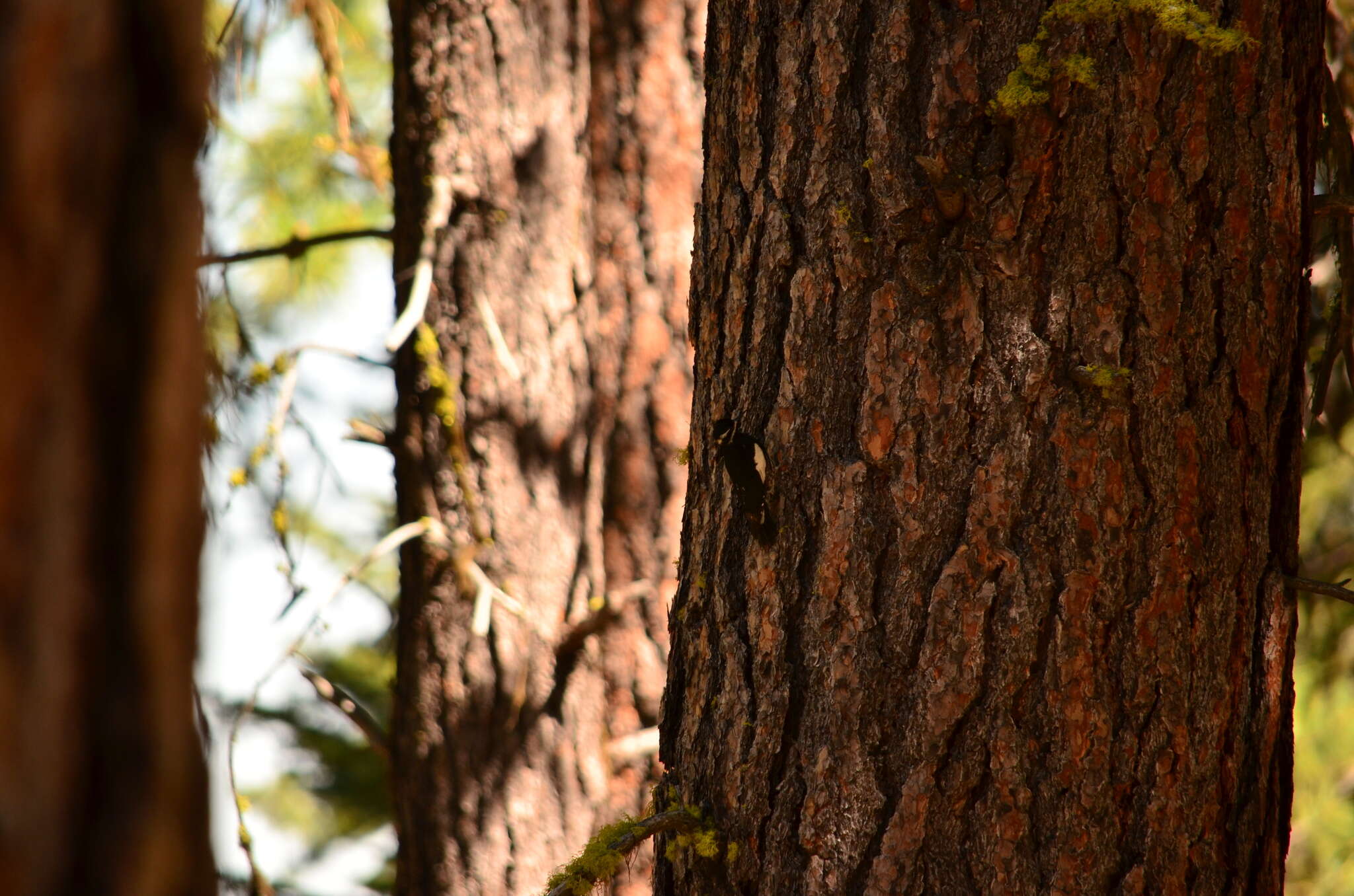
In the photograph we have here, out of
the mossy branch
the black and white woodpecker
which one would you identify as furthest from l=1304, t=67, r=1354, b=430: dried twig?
the mossy branch

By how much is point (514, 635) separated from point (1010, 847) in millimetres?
2039

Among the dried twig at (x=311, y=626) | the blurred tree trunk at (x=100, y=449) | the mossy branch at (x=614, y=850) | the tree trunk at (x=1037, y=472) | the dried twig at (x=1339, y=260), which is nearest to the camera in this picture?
the blurred tree trunk at (x=100, y=449)

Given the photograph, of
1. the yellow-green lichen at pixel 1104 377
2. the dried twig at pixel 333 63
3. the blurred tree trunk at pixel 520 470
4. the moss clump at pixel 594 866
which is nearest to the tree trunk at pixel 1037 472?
the yellow-green lichen at pixel 1104 377

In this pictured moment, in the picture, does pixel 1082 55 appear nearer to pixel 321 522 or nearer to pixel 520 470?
pixel 520 470

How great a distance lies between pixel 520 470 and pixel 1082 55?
2.22 meters

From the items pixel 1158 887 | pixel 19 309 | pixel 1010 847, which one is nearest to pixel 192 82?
pixel 19 309

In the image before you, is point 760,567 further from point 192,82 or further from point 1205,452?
point 192,82

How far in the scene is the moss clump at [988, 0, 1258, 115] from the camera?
1354 millimetres

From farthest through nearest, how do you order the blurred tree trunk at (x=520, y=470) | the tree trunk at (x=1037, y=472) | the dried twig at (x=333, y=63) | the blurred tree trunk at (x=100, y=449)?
the dried twig at (x=333, y=63), the blurred tree trunk at (x=520, y=470), the tree trunk at (x=1037, y=472), the blurred tree trunk at (x=100, y=449)

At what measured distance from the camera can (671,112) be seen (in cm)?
377

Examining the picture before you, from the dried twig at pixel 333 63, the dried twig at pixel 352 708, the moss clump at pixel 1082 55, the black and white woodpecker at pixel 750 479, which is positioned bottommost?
the dried twig at pixel 352 708

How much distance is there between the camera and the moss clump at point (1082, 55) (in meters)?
1.35

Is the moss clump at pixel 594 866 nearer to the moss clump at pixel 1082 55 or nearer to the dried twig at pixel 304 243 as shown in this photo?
the moss clump at pixel 1082 55

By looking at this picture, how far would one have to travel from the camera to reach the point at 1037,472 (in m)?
1.35
